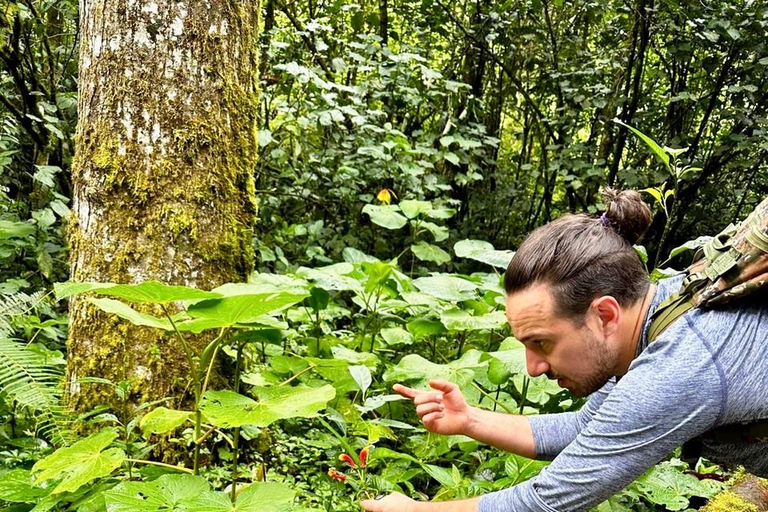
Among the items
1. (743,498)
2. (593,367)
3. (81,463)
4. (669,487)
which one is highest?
(593,367)

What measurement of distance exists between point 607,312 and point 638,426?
11.7 inches

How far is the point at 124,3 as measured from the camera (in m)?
1.92

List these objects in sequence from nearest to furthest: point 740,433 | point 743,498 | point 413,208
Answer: point 740,433 → point 743,498 → point 413,208

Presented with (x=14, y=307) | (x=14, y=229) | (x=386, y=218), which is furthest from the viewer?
(x=386, y=218)

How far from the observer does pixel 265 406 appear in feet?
4.75

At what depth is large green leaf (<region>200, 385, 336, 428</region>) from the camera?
4.45 ft

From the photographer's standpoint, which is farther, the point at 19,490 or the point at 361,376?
the point at 361,376

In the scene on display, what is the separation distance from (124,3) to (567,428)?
1896 mm

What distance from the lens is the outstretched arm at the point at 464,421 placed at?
70.2 inches

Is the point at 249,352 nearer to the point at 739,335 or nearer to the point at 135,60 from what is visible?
the point at 135,60

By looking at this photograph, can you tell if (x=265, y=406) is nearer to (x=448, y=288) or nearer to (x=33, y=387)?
(x=33, y=387)

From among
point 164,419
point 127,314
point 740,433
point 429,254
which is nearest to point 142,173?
point 127,314

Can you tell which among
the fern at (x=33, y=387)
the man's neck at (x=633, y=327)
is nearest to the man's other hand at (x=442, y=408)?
the man's neck at (x=633, y=327)

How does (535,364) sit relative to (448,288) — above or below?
above
